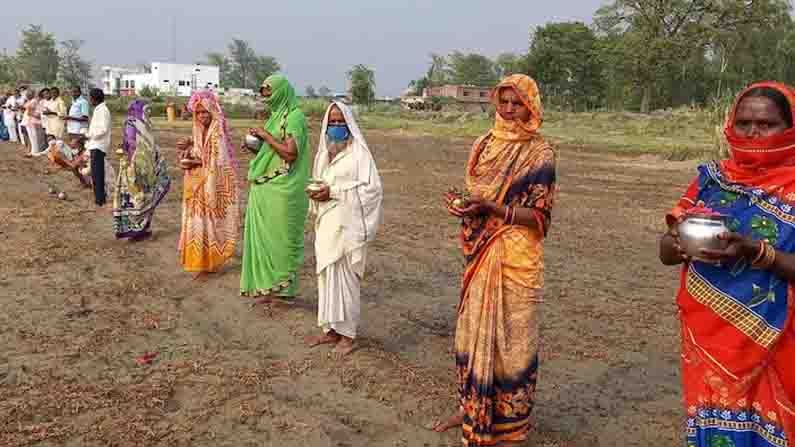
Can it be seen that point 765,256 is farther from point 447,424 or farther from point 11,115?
point 11,115

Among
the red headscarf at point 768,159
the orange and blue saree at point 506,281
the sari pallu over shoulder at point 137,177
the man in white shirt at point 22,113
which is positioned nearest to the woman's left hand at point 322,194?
the orange and blue saree at point 506,281

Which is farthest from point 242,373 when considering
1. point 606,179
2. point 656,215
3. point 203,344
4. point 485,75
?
point 485,75

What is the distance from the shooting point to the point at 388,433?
3879 mm

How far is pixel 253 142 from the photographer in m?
5.67

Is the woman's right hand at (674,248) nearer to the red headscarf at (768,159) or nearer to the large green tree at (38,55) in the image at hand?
the red headscarf at (768,159)

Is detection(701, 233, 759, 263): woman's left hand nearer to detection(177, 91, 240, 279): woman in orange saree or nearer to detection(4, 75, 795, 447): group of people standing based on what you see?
detection(4, 75, 795, 447): group of people standing

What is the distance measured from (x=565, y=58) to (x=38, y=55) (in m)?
63.4

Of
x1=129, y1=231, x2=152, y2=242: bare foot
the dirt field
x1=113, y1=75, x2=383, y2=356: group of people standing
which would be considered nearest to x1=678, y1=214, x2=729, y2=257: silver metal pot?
the dirt field

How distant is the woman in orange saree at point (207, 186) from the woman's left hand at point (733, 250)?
5.31 metres

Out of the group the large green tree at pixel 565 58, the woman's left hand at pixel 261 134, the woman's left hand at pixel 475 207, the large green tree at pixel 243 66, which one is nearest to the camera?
the woman's left hand at pixel 475 207

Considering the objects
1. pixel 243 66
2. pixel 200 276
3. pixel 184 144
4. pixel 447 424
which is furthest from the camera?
pixel 243 66

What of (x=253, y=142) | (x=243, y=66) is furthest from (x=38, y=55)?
(x=253, y=142)

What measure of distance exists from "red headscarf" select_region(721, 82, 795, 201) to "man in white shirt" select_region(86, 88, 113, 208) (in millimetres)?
9550

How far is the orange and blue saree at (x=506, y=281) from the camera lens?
329 cm
